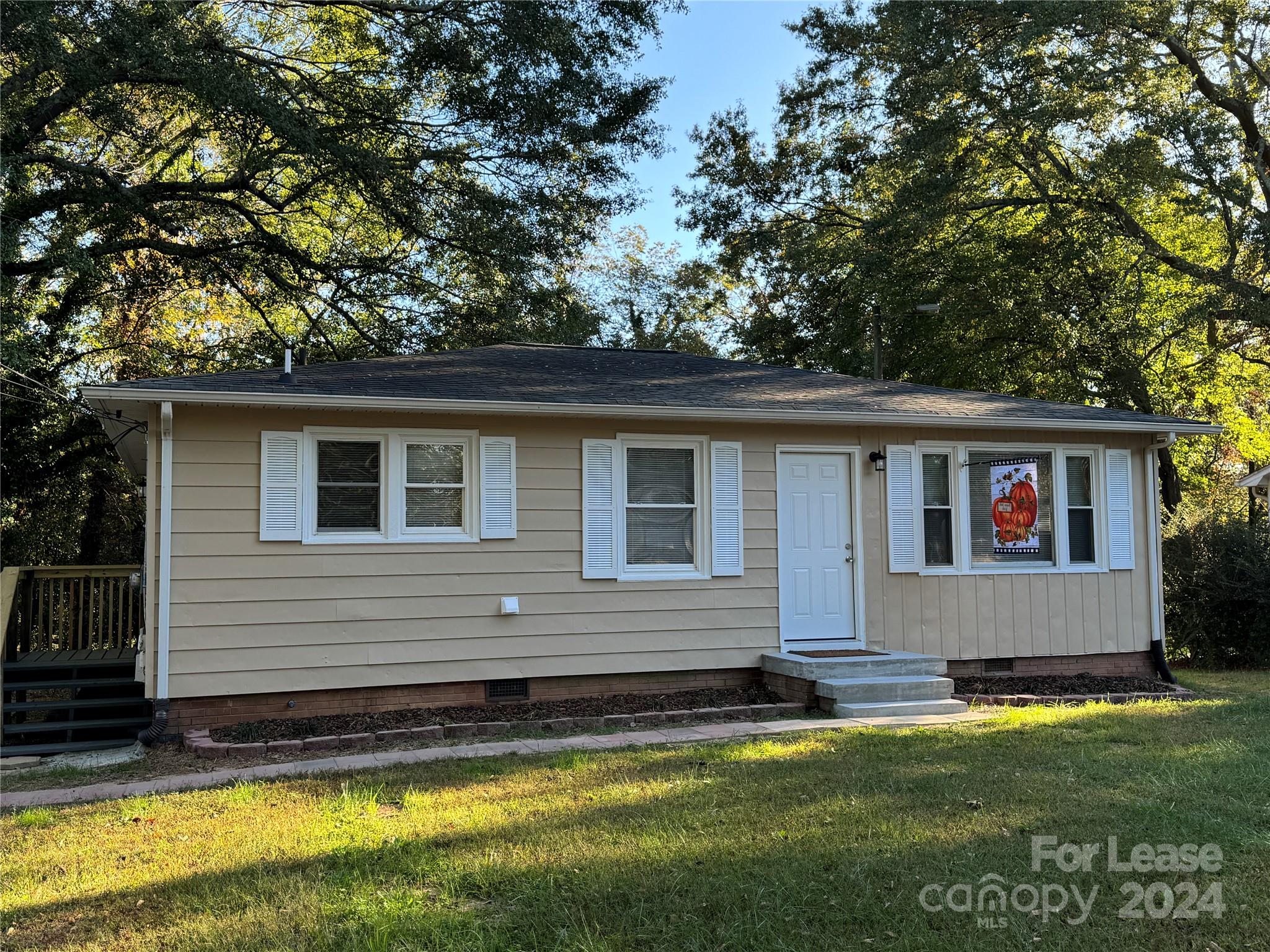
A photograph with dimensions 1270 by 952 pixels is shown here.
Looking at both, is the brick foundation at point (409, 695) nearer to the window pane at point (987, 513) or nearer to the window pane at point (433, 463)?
the window pane at point (433, 463)

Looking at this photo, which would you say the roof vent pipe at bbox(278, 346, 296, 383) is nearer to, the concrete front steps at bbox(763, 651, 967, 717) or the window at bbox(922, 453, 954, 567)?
the concrete front steps at bbox(763, 651, 967, 717)

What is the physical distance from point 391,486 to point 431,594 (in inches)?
40.8

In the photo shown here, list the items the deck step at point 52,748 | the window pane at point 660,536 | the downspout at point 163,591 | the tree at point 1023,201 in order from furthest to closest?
the tree at point 1023,201
the window pane at point 660,536
the deck step at point 52,748
the downspout at point 163,591

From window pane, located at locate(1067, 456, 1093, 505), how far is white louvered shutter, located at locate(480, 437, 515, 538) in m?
6.24

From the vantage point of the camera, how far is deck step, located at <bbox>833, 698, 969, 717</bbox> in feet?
26.7

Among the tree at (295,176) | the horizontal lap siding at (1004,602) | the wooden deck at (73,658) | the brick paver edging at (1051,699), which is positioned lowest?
the brick paver edging at (1051,699)

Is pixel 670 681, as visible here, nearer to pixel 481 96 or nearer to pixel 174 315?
pixel 481 96

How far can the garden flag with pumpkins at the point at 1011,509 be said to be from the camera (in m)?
10.0

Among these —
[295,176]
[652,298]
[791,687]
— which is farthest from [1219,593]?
[652,298]

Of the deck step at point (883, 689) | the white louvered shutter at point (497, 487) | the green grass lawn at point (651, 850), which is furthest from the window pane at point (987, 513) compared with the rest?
the white louvered shutter at point (497, 487)

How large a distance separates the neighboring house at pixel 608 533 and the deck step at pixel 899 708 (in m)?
0.07

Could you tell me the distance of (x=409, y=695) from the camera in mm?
8312

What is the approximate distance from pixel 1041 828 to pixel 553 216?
1197cm

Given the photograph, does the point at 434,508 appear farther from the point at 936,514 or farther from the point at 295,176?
the point at 295,176
